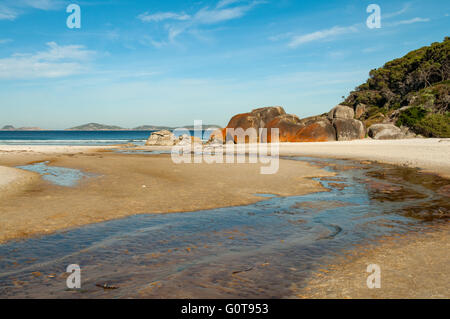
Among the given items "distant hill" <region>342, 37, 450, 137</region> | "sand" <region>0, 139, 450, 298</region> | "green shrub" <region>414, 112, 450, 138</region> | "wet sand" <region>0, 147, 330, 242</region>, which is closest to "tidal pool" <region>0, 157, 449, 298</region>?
"sand" <region>0, 139, 450, 298</region>

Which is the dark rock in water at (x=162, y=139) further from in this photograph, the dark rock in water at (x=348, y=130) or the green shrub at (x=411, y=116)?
the green shrub at (x=411, y=116)

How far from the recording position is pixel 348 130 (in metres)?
31.6

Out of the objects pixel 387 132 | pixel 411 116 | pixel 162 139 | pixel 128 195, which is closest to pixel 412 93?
pixel 411 116

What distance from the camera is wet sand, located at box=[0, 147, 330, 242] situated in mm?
6516

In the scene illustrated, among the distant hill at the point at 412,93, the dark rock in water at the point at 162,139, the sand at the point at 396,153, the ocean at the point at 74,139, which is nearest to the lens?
the sand at the point at 396,153

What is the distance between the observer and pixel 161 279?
12.8 feet

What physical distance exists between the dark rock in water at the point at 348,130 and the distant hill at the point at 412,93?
3.59 metres

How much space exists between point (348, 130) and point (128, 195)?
27.4m

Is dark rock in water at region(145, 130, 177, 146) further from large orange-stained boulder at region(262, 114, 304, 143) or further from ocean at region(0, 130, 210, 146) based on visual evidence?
large orange-stained boulder at region(262, 114, 304, 143)

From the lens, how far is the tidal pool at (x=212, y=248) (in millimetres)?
3754

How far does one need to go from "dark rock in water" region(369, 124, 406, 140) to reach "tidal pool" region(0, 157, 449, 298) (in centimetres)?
2364

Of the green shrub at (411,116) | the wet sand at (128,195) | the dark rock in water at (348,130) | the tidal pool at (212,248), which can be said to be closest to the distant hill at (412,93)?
the green shrub at (411,116)
